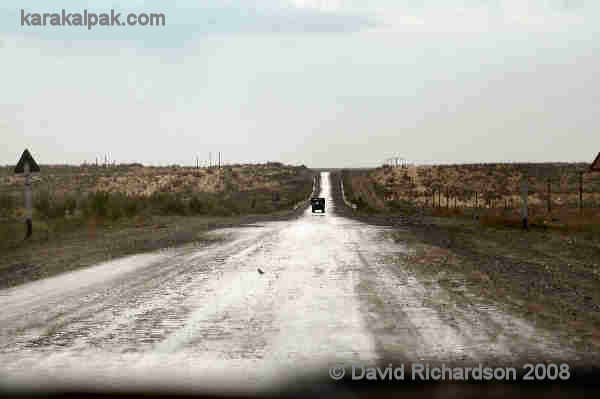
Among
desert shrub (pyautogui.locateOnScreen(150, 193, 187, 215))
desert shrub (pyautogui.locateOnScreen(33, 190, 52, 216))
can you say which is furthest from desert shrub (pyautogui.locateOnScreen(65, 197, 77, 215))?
desert shrub (pyautogui.locateOnScreen(150, 193, 187, 215))

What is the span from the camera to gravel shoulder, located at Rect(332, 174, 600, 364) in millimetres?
8102

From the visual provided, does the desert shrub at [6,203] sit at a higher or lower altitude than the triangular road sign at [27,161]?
lower

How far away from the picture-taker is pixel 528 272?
12891mm

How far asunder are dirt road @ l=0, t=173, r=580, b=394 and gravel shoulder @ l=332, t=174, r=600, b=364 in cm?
37

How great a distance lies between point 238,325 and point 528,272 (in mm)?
7170

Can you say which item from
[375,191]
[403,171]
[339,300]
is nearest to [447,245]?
[339,300]

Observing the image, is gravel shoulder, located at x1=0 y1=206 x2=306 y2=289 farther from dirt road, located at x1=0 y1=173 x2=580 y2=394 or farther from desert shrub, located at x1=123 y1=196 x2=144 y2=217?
desert shrub, located at x1=123 y1=196 x2=144 y2=217

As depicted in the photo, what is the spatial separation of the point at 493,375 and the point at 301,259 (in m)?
10.4

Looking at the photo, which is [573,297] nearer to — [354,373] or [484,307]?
[484,307]

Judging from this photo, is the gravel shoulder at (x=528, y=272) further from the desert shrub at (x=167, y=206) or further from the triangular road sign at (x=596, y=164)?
the desert shrub at (x=167, y=206)

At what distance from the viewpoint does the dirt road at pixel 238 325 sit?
5.94 m

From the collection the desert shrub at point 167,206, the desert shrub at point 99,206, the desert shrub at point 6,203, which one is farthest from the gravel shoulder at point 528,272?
the desert shrub at point 6,203

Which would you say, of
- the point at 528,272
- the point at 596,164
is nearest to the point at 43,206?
the point at 596,164

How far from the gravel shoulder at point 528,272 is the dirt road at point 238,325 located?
37cm
